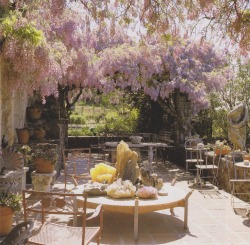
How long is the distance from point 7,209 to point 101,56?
728 cm

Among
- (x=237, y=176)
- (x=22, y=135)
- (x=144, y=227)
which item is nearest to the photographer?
(x=144, y=227)

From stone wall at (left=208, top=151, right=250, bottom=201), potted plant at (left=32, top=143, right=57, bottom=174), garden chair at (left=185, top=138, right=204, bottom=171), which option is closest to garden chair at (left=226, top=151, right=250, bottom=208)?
stone wall at (left=208, top=151, right=250, bottom=201)

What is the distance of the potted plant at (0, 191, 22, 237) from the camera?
146 inches

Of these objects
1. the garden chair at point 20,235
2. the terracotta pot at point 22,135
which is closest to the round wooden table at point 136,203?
the garden chair at point 20,235

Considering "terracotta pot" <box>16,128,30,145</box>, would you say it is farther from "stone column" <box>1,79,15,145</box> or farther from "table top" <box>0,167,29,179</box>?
"table top" <box>0,167,29,179</box>

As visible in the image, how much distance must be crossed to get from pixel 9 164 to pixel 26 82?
3.54 feet

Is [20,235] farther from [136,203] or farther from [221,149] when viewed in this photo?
[221,149]

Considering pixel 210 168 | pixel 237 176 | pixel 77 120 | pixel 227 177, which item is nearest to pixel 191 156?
pixel 210 168

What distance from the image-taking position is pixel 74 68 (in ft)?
30.1

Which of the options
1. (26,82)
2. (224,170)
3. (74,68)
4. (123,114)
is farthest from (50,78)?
(123,114)

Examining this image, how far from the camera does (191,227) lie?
196 inches

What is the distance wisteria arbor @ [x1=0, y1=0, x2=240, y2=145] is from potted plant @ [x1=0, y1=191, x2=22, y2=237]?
169cm

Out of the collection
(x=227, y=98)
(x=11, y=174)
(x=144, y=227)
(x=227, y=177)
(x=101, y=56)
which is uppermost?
(x=101, y=56)

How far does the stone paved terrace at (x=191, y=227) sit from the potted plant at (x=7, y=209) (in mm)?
1022
